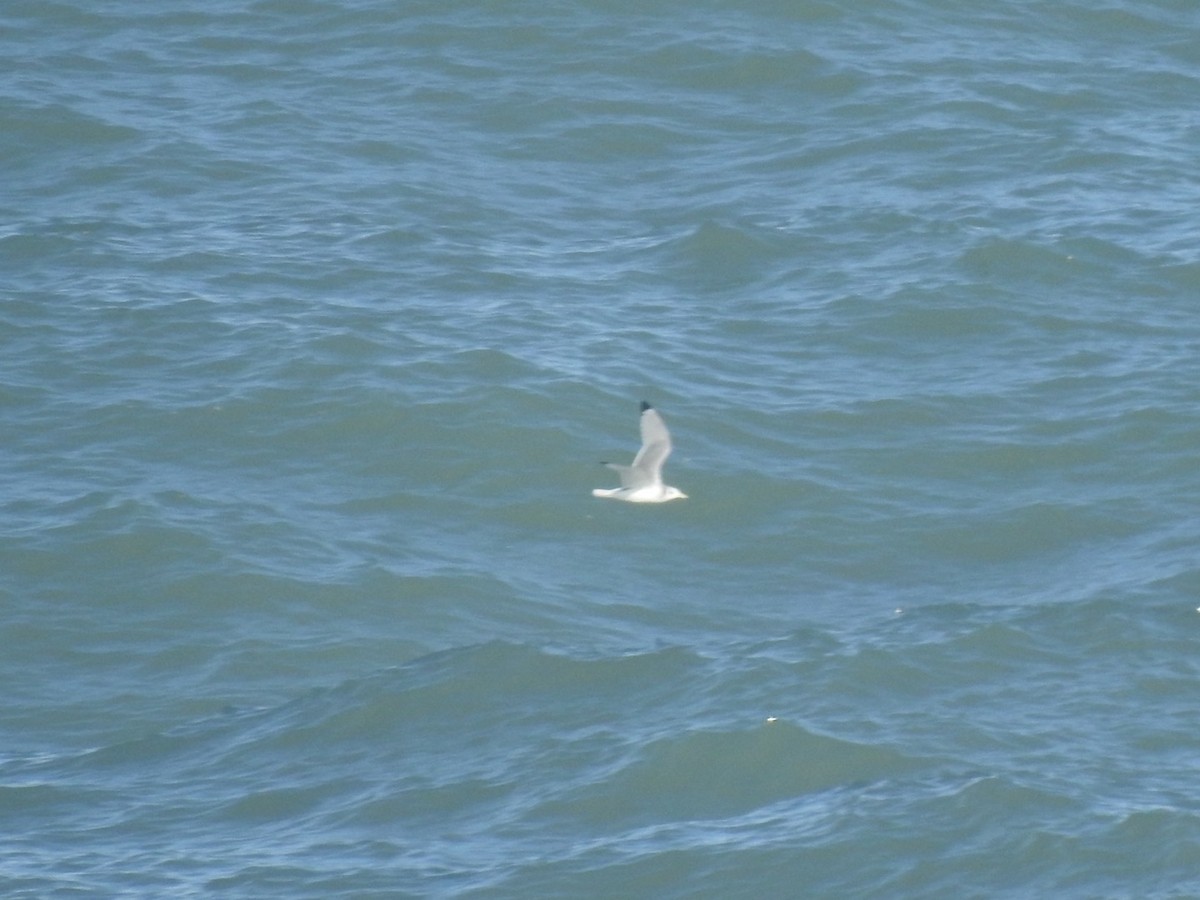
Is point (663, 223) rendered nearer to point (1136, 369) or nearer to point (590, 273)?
point (590, 273)

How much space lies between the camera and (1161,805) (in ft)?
50.3

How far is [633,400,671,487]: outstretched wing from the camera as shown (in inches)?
683

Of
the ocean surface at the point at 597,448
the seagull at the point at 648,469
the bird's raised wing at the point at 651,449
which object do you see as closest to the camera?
the ocean surface at the point at 597,448

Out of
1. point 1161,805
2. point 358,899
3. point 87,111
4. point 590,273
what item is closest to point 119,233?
point 87,111

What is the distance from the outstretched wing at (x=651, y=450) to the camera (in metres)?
17.4

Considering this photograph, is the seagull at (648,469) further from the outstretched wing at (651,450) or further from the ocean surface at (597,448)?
the ocean surface at (597,448)

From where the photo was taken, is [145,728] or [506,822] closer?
[506,822]

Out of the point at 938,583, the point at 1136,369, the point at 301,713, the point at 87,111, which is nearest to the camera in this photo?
the point at 301,713

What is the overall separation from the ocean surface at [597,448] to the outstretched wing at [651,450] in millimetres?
1500

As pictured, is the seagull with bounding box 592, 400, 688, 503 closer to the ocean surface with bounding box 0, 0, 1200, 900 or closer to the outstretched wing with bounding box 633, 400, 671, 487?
the outstretched wing with bounding box 633, 400, 671, 487

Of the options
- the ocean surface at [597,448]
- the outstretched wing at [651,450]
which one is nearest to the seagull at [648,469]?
the outstretched wing at [651,450]

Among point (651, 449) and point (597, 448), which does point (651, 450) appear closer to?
point (651, 449)

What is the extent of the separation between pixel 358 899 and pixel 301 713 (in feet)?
11.4

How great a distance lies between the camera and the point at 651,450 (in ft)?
59.3
